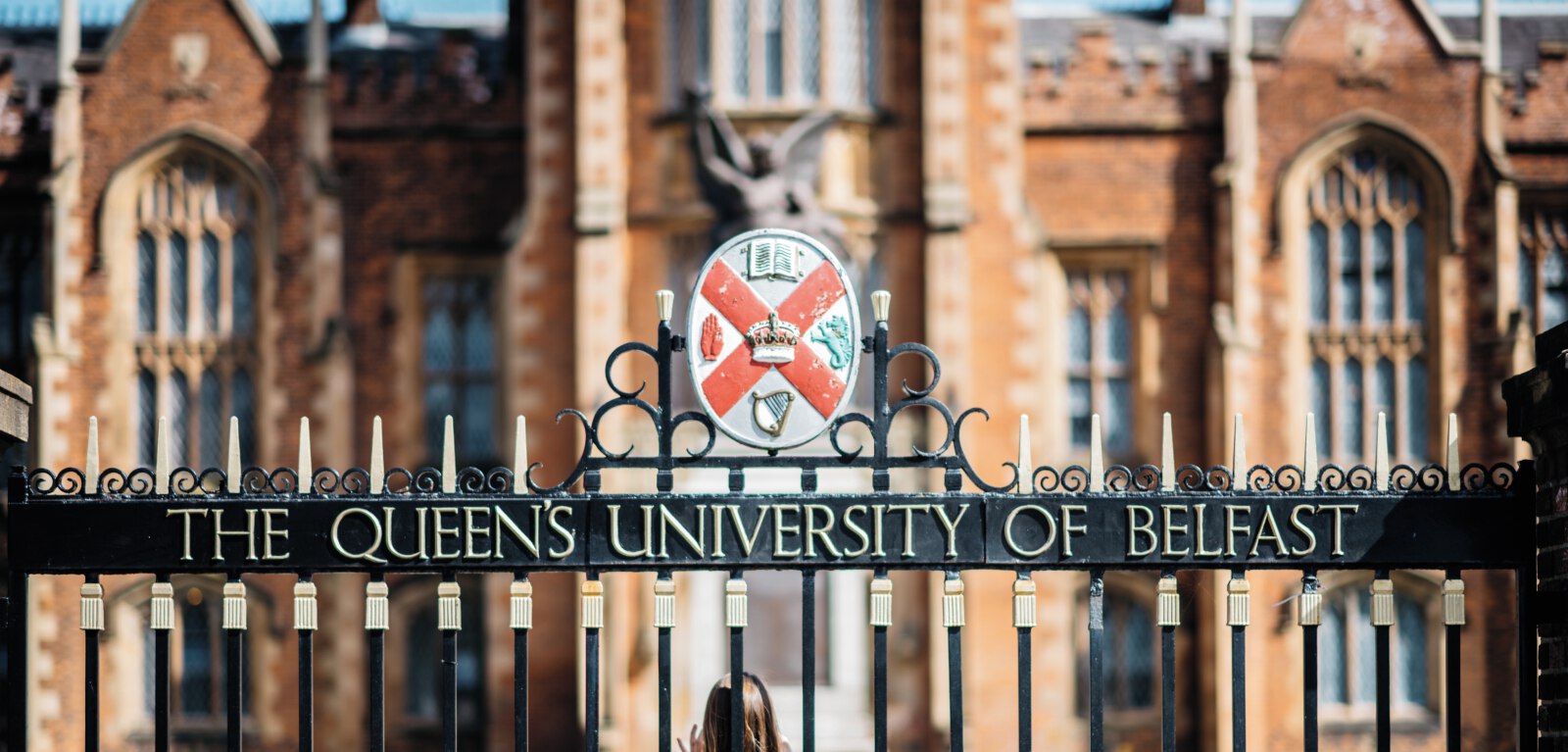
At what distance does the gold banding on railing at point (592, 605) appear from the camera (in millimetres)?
7672

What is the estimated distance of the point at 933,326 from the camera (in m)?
19.9

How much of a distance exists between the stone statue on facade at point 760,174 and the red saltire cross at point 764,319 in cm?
1130

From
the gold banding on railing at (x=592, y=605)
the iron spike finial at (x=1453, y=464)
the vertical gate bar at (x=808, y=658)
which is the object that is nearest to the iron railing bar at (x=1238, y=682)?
the iron spike finial at (x=1453, y=464)

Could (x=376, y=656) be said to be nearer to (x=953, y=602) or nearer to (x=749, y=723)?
(x=749, y=723)

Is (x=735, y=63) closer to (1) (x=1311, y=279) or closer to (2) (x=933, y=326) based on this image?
(2) (x=933, y=326)

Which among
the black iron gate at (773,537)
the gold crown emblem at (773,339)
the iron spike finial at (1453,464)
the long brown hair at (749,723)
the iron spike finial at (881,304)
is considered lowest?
the long brown hair at (749,723)

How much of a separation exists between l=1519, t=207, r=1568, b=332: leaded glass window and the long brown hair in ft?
50.9

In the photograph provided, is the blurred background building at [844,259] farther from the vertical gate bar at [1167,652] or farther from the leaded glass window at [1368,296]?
the vertical gate bar at [1167,652]

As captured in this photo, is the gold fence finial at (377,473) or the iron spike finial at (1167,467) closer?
the iron spike finial at (1167,467)

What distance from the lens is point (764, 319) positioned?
7.95m

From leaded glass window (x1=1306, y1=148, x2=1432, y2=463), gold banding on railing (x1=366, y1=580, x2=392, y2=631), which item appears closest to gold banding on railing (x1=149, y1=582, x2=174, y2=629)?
gold banding on railing (x1=366, y1=580, x2=392, y2=631)

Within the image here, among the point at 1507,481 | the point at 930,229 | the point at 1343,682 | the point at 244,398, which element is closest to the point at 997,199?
the point at 930,229

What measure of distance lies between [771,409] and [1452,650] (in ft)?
7.75

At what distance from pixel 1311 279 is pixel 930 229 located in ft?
12.0
